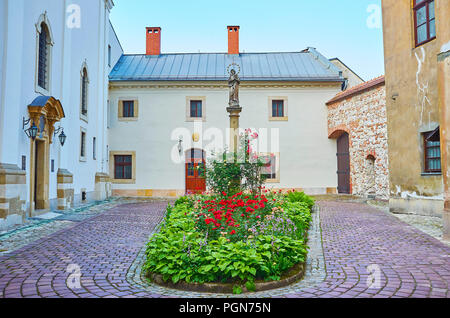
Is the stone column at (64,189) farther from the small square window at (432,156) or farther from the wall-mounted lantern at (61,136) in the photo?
the small square window at (432,156)

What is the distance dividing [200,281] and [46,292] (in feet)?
5.69

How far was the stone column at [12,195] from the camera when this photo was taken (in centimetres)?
859

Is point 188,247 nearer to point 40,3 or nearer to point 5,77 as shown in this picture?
point 5,77

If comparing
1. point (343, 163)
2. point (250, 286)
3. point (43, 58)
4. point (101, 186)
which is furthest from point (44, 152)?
point (343, 163)

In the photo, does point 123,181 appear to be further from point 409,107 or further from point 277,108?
point 409,107

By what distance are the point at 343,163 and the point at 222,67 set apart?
361 inches

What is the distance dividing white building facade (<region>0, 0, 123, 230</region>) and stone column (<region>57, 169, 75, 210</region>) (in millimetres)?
32

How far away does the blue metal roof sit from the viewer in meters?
21.0

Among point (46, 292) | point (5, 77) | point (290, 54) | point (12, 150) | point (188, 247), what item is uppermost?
point (290, 54)

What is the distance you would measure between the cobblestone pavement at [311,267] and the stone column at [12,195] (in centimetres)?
142

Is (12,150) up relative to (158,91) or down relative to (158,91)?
down

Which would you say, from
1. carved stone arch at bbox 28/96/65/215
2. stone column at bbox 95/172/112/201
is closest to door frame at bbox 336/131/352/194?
stone column at bbox 95/172/112/201

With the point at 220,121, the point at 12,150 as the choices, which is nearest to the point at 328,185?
the point at 220,121

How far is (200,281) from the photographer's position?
4332mm
